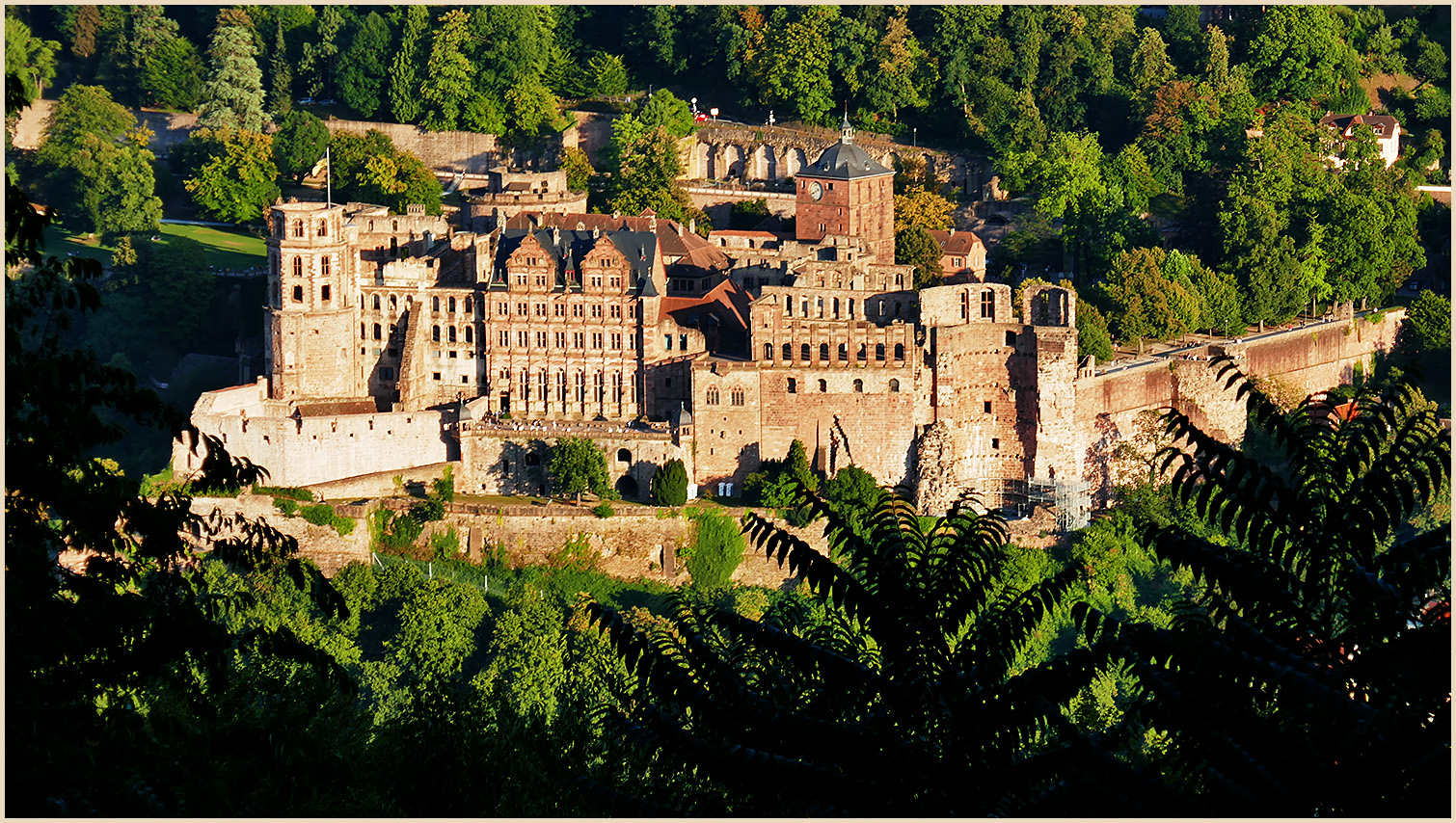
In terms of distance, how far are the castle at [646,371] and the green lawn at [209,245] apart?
9717 mm

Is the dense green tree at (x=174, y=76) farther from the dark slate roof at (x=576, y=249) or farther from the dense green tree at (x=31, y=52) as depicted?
Answer: the dark slate roof at (x=576, y=249)

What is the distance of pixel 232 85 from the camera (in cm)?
8931

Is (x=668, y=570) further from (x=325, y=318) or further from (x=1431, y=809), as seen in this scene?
(x=1431, y=809)

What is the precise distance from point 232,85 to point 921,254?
31.1m

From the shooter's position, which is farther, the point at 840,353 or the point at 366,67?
the point at 366,67

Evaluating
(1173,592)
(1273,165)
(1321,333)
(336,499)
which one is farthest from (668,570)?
(1273,165)

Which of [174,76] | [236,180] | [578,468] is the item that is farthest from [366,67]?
[578,468]

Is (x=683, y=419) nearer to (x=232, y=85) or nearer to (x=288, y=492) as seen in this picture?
(x=288, y=492)

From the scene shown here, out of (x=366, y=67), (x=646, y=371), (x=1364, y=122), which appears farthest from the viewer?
(x=366, y=67)

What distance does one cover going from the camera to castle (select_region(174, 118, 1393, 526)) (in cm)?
6069

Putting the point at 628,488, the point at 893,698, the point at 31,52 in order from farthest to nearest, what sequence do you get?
the point at 31,52 < the point at 628,488 < the point at 893,698

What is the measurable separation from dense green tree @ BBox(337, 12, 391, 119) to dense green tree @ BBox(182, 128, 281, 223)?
6515 mm

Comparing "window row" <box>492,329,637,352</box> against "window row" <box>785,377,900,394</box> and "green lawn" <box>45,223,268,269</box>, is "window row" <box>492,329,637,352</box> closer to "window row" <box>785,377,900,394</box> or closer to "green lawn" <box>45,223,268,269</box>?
"window row" <box>785,377,900,394</box>

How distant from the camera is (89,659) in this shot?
2289 centimetres
